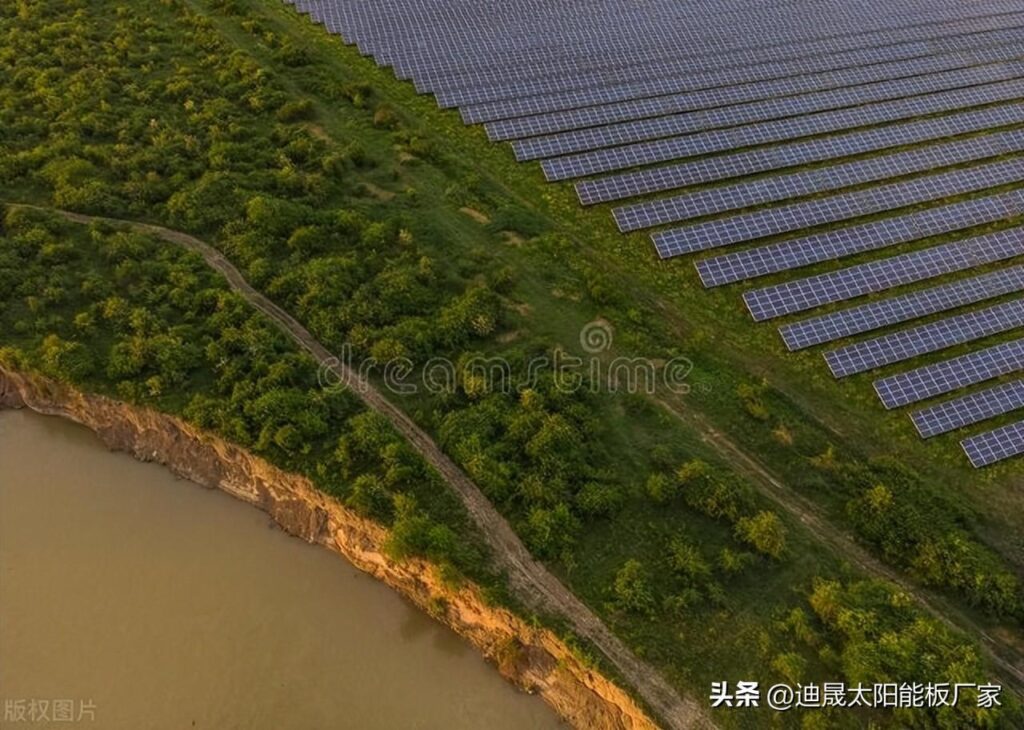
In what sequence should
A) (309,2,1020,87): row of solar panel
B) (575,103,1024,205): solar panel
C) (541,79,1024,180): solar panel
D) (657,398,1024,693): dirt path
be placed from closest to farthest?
(657,398,1024,693): dirt path < (575,103,1024,205): solar panel < (541,79,1024,180): solar panel < (309,2,1020,87): row of solar panel

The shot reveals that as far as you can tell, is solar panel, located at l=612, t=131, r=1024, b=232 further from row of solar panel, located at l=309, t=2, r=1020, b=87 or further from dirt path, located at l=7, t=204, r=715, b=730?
dirt path, located at l=7, t=204, r=715, b=730

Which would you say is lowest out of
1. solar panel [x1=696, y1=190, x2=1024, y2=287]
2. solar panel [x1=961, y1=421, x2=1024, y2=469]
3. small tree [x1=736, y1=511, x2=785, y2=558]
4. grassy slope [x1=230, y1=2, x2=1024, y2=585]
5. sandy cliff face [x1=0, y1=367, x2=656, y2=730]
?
sandy cliff face [x1=0, y1=367, x2=656, y2=730]

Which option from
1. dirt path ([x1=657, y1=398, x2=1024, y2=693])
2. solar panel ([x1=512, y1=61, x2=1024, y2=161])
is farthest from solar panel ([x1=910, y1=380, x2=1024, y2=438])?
solar panel ([x1=512, y1=61, x2=1024, y2=161])

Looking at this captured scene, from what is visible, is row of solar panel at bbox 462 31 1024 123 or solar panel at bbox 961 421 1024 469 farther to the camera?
row of solar panel at bbox 462 31 1024 123

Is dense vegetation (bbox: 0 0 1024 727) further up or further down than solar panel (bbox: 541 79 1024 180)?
further down

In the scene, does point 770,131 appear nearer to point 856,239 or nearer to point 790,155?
point 790,155

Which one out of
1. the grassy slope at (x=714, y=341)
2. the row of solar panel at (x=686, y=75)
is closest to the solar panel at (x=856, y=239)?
the grassy slope at (x=714, y=341)
